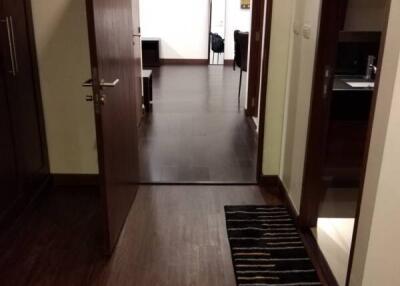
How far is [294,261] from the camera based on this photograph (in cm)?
229

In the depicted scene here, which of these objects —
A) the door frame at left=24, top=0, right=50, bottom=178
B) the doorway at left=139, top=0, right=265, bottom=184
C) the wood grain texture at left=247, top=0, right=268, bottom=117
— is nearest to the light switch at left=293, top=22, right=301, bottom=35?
the doorway at left=139, top=0, right=265, bottom=184

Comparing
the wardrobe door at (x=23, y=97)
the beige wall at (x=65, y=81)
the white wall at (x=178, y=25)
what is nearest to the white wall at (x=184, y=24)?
the white wall at (x=178, y=25)

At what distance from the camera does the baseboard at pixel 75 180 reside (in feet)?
10.4

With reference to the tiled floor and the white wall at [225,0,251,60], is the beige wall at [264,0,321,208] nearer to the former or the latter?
the tiled floor

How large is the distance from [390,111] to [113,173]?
1470 millimetres

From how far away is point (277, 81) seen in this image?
300 centimetres

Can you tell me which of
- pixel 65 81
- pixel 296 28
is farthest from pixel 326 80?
pixel 65 81

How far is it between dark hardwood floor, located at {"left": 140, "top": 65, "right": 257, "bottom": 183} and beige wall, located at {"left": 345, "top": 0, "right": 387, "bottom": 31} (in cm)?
134

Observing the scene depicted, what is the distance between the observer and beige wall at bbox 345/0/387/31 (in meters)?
3.01

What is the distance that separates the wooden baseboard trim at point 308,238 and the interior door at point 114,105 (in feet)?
3.37

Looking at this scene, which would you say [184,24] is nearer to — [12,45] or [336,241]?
[12,45]

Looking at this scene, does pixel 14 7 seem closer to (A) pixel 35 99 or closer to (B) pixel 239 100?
(A) pixel 35 99

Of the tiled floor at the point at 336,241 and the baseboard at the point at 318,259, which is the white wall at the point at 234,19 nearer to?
the tiled floor at the point at 336,241

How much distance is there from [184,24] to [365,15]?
6032 millimetres
